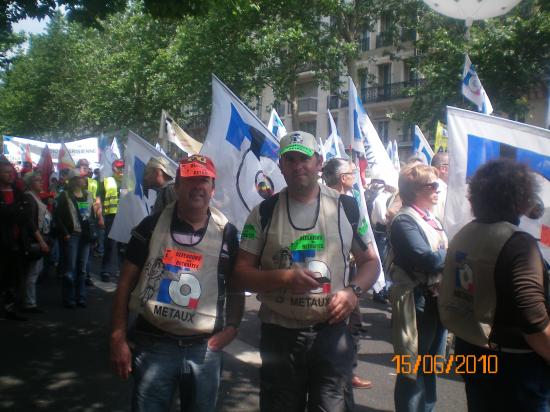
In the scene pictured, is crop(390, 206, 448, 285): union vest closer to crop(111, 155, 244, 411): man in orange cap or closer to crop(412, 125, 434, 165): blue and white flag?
crop(111, 155, 244, 411): man in orange cap

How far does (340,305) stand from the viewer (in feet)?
9.04

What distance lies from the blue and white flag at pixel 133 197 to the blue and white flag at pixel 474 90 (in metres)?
5.15

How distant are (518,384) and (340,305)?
2.65 ft

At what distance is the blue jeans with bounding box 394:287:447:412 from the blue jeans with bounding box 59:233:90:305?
5.13 meters

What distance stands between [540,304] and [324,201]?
1.07 meters

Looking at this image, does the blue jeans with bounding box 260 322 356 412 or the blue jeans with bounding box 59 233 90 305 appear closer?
the blue jeans with bounding box 260 322 356 412

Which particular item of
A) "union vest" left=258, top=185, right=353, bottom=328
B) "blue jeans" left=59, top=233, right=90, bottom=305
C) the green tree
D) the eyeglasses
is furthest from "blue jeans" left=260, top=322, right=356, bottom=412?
the green tree

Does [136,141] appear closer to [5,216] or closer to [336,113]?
[5,216]

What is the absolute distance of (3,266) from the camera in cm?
701

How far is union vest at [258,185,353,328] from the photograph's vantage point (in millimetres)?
2797

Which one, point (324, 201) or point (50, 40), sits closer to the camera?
point (324, 201)

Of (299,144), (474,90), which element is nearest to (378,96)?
(474,90)

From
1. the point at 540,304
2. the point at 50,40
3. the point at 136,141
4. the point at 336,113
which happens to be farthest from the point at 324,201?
the point at 50,40
